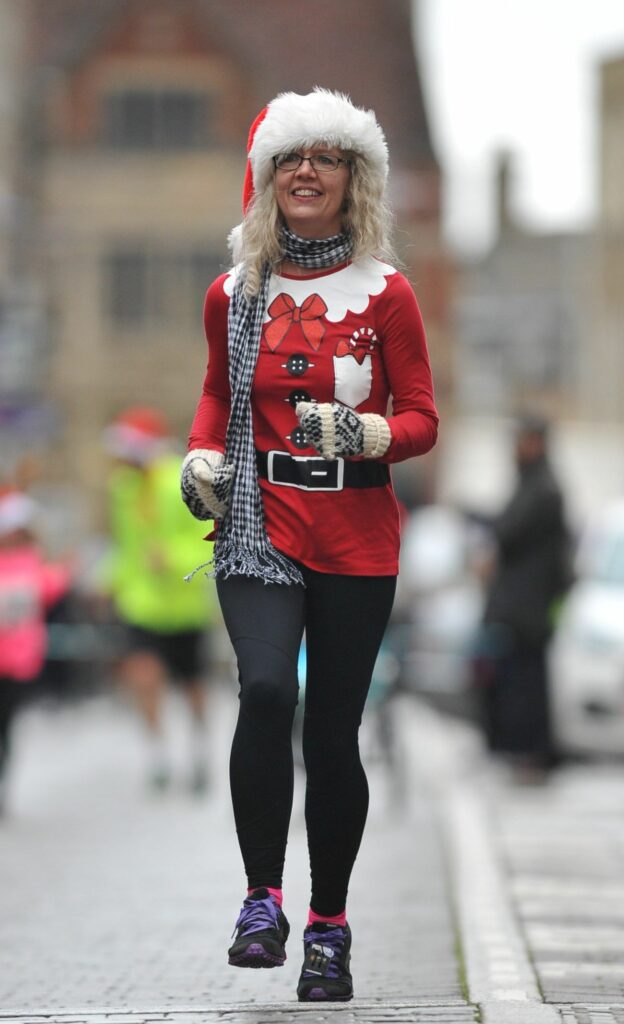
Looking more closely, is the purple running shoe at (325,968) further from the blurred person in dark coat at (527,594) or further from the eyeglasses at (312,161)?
the blurred person in dark coat at (527,594)

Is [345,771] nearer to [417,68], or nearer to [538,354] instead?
[417,68]

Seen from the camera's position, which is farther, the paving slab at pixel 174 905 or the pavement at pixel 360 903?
the paving slab at pixel 174 905

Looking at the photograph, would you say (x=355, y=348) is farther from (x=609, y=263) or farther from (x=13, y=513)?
(x=609, y=263)

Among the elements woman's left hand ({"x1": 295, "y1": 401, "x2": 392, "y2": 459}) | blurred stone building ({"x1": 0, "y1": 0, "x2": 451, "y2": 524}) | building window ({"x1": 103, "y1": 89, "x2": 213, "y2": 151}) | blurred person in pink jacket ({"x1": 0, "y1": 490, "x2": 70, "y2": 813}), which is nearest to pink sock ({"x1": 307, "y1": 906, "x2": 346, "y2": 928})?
woman's left hand ({"x1": 295, "y1": 401, "x2": 392, "y2": 459})

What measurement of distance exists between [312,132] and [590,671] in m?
9.94

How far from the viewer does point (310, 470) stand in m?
5.23

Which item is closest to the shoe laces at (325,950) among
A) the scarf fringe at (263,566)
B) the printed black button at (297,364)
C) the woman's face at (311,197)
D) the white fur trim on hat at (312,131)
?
the scarf fringe at (263,566)

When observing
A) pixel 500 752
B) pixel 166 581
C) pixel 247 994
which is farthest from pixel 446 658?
pixel 247 994

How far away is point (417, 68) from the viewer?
50000 millimetres

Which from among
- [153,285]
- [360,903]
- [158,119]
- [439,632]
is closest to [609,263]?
[153,285]

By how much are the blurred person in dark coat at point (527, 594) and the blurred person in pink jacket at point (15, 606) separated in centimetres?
347

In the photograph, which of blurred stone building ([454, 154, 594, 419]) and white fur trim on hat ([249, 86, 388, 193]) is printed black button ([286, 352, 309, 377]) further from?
blurred stone building ([454, 154, 594, 419])

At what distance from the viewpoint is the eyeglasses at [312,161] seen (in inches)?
210

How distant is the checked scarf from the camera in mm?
5234
